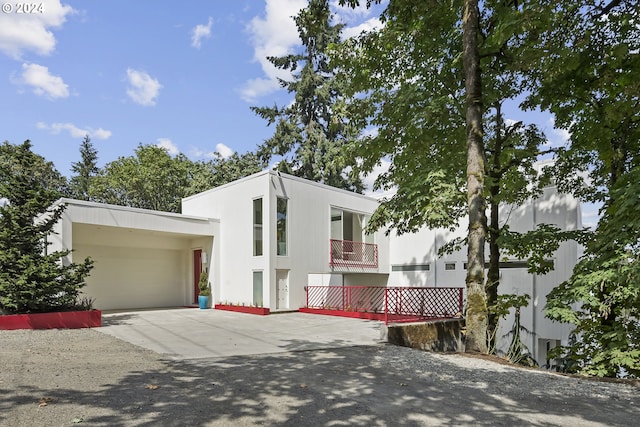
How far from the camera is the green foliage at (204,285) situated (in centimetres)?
1512

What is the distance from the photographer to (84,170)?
3744 centimetres

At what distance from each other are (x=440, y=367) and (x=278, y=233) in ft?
28.7

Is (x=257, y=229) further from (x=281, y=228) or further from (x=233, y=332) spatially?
(x=233, y=332)

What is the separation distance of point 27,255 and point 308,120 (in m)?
22.0

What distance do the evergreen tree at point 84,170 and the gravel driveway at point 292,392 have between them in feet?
108

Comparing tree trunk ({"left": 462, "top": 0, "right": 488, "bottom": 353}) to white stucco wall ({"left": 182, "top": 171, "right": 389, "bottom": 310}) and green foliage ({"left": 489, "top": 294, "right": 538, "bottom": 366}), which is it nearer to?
green foliage ({"left": 489, "top": 294, "right": 538, "bottom": 366})

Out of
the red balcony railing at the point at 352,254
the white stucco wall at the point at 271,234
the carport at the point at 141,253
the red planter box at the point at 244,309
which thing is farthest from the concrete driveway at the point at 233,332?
the red balcony railing at the point at 352,254

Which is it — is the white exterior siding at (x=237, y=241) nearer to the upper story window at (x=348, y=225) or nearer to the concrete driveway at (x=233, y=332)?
the concrete driveway at (x=233, y=332)

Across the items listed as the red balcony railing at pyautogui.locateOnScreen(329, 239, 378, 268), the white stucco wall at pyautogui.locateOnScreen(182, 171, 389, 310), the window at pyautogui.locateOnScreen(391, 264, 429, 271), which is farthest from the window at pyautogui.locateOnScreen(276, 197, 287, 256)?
the window at pyautogui.locateOnScreen(391, 264, 429, 271)

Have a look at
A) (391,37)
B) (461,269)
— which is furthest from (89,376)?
(461,269)

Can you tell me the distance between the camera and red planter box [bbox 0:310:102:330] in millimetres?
8516

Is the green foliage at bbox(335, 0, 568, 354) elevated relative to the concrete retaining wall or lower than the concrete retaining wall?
elevated

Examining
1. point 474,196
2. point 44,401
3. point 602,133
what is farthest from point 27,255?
point 602,133

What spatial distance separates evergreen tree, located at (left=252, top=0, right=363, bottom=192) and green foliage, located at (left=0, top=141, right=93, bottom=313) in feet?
61.1
